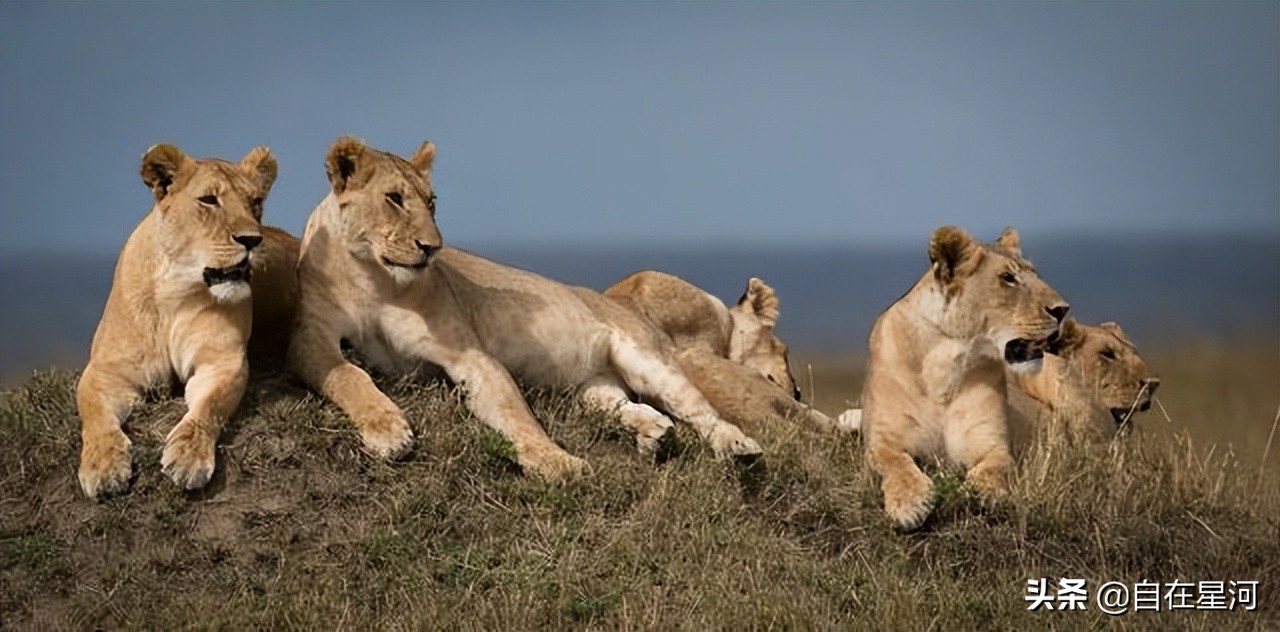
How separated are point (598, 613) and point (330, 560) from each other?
1016mm

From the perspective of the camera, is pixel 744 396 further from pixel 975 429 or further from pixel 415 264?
pixel 415 264

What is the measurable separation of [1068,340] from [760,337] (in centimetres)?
155

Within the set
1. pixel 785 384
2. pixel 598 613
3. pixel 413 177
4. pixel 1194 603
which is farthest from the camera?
pixel 785 384

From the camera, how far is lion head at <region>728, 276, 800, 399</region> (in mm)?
9742

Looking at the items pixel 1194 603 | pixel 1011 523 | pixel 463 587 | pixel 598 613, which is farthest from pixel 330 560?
pixel 1194 603

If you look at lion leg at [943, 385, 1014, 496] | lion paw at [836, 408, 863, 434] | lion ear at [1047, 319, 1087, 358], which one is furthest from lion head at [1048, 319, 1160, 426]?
lion leg at [943, 385, 1014, 496]

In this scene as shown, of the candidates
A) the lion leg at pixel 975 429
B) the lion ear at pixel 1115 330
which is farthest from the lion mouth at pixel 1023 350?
the lion ear at pixel 1115 330

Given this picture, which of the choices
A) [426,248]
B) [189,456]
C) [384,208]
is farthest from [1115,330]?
[189,456]

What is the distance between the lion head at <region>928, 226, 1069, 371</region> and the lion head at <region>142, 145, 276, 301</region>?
106 inches

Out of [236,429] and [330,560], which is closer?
[330,560]

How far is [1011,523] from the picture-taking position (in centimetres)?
766

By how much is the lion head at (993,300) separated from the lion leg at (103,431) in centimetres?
318

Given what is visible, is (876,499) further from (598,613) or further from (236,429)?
(236,429)

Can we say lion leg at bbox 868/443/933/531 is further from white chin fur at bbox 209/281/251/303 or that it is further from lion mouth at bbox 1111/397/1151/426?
white chin fur at bbox 209/281/251/303
